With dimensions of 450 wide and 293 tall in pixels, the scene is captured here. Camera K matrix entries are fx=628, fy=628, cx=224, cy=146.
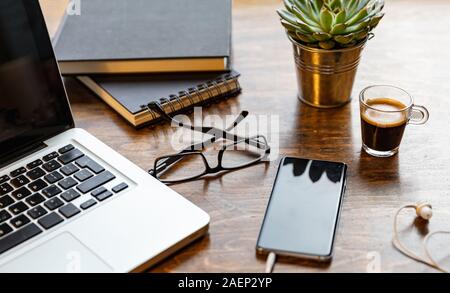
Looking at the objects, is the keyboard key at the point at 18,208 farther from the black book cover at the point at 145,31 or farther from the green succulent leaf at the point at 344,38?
the green succulent leaf at the point at 344,38

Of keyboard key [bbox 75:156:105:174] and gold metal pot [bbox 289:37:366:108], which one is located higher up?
gold metal pot [bbox 289:37:366:108]

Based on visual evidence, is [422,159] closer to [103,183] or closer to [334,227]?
[334,227]

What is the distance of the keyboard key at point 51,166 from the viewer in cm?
90

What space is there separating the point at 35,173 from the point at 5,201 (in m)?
0.06

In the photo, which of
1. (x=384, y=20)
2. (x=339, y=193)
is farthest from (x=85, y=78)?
(x=384, y=20)

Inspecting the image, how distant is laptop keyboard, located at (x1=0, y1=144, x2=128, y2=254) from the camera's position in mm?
819

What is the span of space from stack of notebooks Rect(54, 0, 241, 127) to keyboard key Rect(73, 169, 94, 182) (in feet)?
0.53

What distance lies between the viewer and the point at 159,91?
1.07 meters

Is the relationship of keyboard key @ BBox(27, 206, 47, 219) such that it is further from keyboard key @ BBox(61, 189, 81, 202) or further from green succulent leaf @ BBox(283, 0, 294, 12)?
green succulent leaf @ BBox(283, 0, 294, 12)

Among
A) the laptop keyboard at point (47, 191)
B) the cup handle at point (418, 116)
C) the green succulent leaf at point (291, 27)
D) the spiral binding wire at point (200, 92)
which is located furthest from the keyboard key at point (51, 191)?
the cup handle at point (418, 116)

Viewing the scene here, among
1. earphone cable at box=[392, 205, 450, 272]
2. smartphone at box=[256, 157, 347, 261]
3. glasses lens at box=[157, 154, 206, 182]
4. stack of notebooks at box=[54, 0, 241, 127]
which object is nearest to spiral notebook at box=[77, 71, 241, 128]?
stack of notebooks at box=[54, 0, 241, 127]

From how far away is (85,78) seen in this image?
1.12 m

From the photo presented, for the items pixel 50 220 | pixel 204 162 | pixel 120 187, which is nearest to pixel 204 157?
pixel 204 162

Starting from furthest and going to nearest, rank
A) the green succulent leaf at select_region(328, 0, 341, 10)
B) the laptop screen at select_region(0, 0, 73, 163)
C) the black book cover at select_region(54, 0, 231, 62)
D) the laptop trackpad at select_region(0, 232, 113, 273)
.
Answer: the black book cover at select_region(54, 0, 231, 62) → the green succulent leaf at select_region(328, 0, 341, 10) → the laptop screen at select_region(0, 0, 73, 163) → the laptop trackpad at select_region(0, 232, 113, 273)
